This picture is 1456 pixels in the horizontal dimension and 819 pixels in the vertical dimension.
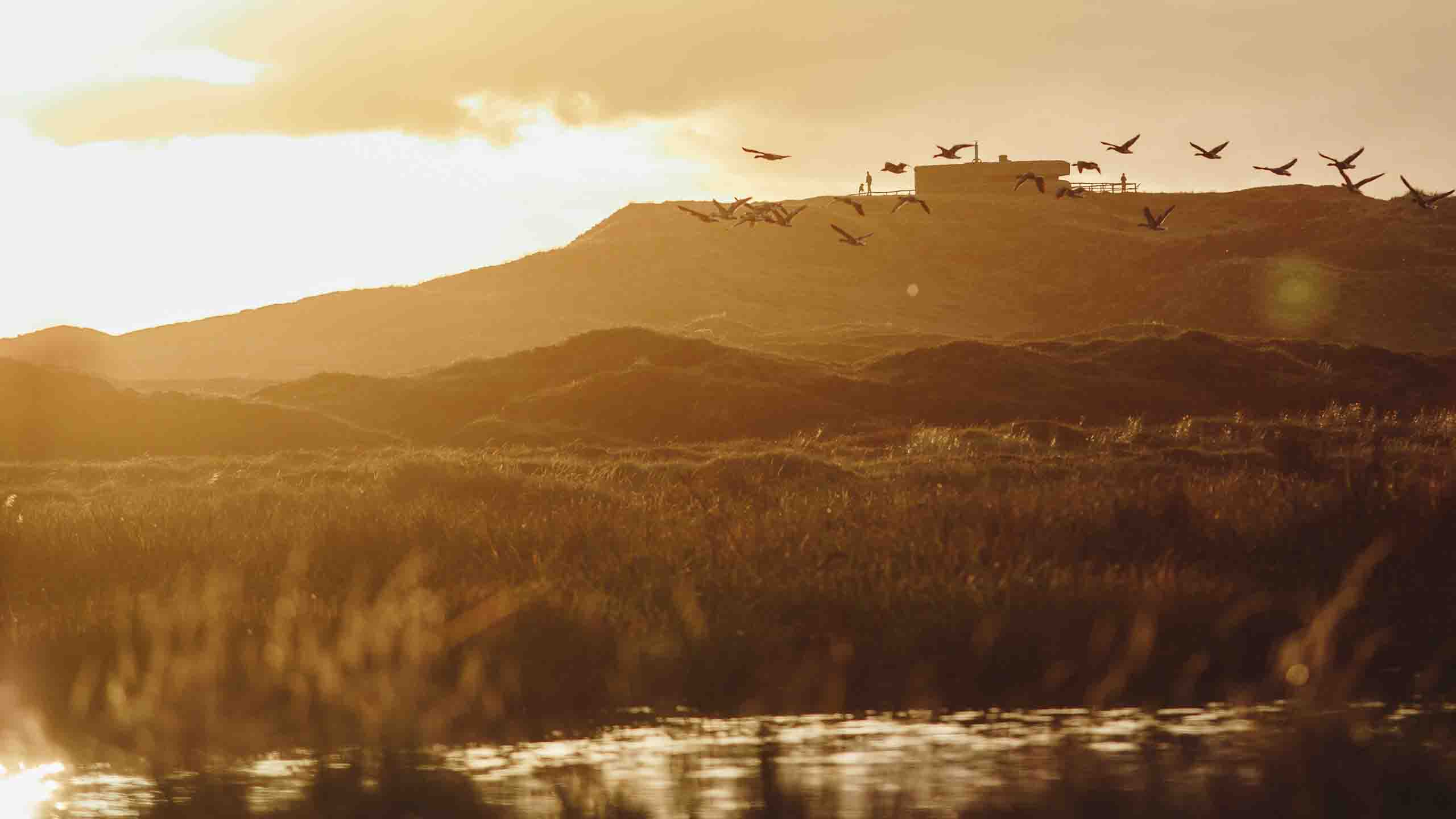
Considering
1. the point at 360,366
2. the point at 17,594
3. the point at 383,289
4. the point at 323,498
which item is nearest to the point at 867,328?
the point at 360,366

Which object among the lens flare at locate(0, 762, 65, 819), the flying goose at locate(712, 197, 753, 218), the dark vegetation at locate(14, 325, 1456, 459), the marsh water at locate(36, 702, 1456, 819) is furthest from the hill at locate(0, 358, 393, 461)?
the marsh water at locate(36, 702, 1456, 819)

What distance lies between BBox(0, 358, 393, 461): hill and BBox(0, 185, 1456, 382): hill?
3285cm

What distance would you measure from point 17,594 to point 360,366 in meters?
96.7

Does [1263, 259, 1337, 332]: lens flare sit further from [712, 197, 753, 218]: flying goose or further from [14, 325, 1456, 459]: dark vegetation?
[712, 197, 753, 218]: flying goose

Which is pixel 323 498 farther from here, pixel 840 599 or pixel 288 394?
pixel 288 394

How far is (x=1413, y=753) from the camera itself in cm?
1345

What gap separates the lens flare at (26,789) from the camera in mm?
12773

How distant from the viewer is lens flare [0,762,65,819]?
12773 mm

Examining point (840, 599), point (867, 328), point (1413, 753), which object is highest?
point (867, 328)

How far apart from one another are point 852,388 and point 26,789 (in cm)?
5234

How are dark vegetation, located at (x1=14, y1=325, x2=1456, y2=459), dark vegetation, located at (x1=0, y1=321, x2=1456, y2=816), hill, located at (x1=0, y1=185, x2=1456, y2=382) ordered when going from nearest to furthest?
1. dark vegetation, located at (x1=0, y1=321, x2=1456, y2=816)
2. dark vegetation, located at (x1=14, y1=325, x2=1456, y2=459)
3. hill, located at (x1=0, y1=185, x2=1456, y2=382)

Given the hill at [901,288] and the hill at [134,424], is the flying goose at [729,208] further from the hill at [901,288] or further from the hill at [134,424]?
the hill at [901,288]

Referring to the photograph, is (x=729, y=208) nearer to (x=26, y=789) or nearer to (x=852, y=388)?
(x=26, y=789)

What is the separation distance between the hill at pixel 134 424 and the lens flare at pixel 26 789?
4436 centimetres
